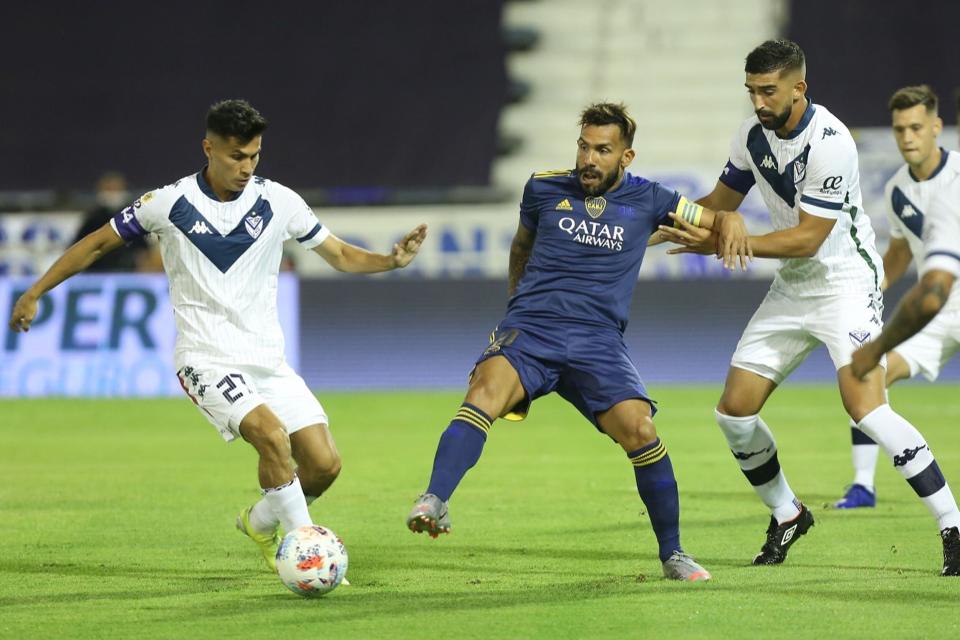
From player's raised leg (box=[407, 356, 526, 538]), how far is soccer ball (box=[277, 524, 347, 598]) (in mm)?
445

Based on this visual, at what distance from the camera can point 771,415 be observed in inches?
600

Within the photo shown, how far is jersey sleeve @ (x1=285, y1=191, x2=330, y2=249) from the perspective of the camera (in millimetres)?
7008

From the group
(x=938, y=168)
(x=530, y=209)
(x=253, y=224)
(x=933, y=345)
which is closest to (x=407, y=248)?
(x=530, y=209)

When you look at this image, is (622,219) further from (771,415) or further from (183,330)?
(771,415)

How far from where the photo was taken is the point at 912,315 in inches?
217

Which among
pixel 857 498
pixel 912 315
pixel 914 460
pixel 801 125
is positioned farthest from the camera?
pixel 857 498

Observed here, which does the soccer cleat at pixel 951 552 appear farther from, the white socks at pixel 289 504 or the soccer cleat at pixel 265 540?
the soccer cleat at pixel 265 540

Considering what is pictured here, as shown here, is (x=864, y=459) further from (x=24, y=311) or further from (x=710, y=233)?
(x=24, y=311)

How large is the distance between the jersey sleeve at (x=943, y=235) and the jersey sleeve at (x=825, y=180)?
2.66 feet

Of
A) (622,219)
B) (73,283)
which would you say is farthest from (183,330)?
(73,283)

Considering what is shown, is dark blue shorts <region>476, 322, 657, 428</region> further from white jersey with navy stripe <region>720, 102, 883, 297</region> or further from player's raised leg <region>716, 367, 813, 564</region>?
white jersey with navy stripe <region>720, 102, 883, 297</region>

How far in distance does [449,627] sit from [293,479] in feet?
4.29

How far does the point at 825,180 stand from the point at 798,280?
0.58 metres

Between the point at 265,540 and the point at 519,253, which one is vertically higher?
the point at 519,253
